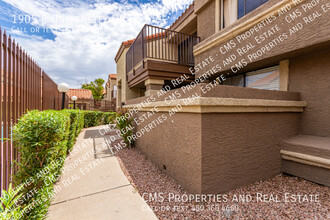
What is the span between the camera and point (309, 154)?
9.34 feet

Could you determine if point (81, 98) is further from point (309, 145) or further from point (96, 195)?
point (309, 145)

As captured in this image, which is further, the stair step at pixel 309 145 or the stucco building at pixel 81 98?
the stucco building at pixel 81 98

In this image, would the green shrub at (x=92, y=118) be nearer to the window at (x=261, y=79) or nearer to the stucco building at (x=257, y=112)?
the stucco building at (x=257, y=112)

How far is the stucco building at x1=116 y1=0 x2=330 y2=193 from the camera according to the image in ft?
7.98

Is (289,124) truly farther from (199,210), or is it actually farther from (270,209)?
(199,210)

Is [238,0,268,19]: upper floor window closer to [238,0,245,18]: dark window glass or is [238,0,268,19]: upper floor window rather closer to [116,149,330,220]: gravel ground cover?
[238,0,245,18]: dark window glass

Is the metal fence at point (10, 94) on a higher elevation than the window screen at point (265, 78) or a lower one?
lower

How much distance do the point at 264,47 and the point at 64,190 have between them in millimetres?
5309

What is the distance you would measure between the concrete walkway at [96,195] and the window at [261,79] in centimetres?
439

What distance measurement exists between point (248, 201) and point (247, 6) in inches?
207

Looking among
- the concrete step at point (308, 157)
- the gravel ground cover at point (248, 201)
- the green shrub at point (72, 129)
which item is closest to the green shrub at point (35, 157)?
the gravel ground cover at point (248, 201)

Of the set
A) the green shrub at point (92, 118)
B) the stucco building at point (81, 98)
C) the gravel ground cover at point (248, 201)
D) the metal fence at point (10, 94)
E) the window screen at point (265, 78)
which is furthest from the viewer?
the stucco building at point (81, 98)

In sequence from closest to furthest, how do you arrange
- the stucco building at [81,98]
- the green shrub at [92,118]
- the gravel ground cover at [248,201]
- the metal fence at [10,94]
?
1. the metal fence at [10,94]
2. the gravel ground cover at [248,201]
3. the green shrub at [92,118]
4. the stucco building at [81,98]

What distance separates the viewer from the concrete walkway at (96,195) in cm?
218
